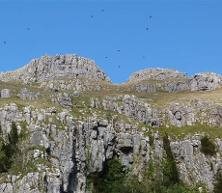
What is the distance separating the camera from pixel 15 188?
19938 centimetres

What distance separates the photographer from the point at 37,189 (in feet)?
652

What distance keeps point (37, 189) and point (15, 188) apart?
732 centimetres
